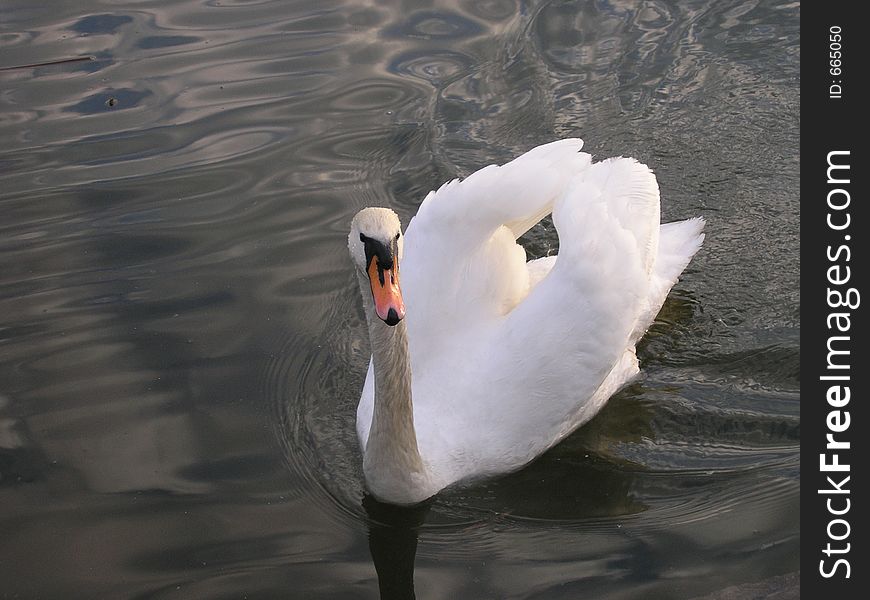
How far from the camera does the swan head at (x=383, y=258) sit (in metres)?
4.79

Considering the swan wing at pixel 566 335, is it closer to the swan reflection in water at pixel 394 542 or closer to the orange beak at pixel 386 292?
the swan reflection in water at pixel 394 542

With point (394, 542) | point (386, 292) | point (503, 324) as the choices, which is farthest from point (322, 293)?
point (386, 292)

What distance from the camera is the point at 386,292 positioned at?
15.8 feet

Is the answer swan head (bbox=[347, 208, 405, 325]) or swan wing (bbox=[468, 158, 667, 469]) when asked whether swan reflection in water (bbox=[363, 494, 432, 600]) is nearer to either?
swan wing (bbox=[468, 158, 667, 469])

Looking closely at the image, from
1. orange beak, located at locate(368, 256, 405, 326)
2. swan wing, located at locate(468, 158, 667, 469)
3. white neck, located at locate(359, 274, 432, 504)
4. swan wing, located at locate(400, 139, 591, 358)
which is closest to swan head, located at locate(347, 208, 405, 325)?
orange beak, located at locate(368, 256, 405, 326)

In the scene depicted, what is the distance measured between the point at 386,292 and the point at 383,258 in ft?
0.49

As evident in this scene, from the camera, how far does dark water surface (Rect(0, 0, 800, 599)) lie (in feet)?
18.0

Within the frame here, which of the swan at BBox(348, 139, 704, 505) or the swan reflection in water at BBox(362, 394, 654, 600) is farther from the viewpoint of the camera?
the swan at BBox(348, 139, 704, 505)

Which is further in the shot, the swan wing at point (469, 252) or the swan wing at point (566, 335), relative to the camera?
the swan wing at point (469, 252)

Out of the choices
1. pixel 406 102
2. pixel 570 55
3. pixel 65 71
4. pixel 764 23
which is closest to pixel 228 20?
pixel 65 71

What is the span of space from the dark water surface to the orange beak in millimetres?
1364

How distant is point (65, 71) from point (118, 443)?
481cm

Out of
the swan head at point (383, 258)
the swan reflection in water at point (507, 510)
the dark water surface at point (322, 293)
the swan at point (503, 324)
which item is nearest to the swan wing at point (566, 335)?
the swan at point (503, 324)

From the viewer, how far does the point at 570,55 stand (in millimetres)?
9844
